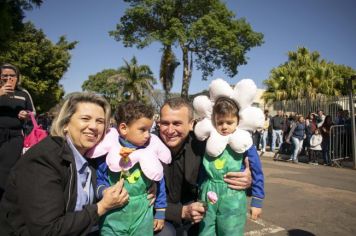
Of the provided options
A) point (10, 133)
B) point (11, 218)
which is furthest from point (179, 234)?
point (10, 133)

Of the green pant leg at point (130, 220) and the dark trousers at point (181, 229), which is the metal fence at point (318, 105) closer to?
the dark trousers at point (181, 229)

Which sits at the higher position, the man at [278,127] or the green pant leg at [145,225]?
the man at [278,127]

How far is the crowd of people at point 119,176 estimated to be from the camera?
1904mm

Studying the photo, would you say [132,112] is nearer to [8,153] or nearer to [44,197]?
[44,197]

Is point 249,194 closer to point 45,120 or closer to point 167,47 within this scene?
point 45,120

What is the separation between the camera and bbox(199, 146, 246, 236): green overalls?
277 cm

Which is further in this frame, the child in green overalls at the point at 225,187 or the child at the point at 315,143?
the child at the point at 315,143

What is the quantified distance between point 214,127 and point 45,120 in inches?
802

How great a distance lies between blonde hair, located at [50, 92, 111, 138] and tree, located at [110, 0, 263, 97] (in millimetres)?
22037

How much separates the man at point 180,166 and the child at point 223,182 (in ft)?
0.28

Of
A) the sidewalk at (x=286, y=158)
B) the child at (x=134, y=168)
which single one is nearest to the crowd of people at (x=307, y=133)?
the sidewalk at (x=286, y=158)

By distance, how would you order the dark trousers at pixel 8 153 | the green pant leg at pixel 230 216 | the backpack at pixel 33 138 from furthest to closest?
1. the backpack at pixel 33 138
2. the dark trousers at pixel 8 153
3. the green pant leg at pixel 230 216

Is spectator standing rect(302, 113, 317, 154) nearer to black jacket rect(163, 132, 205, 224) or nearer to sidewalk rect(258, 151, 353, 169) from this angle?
sidewalk rect(258, 151, 353, 169)

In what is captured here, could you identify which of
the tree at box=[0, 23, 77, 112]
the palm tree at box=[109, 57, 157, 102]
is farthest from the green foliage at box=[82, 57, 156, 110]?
the tree at box=[0, 23, 77, 112]
